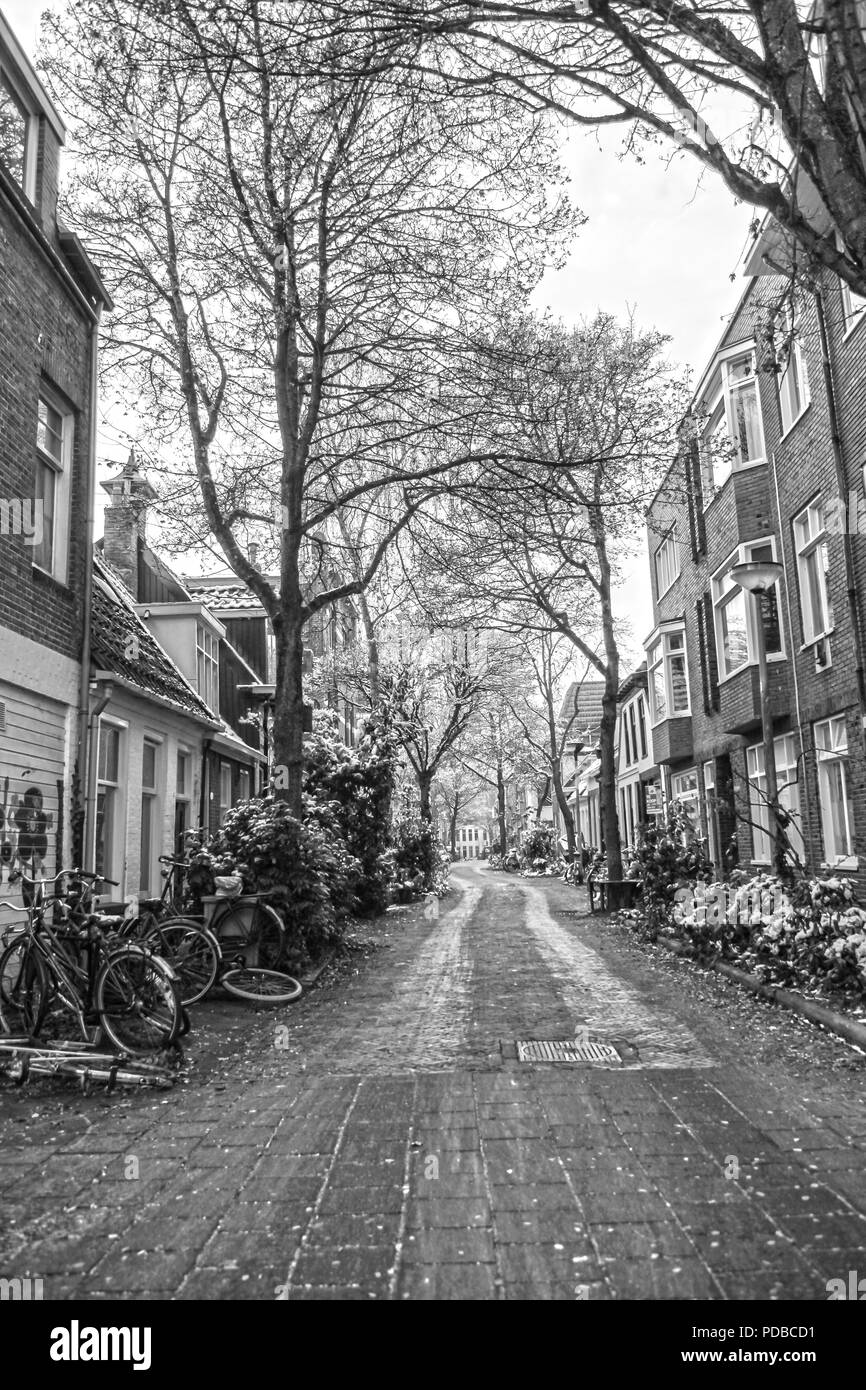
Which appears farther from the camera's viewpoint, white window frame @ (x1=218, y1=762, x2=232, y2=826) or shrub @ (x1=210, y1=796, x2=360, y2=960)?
white window frame @ (x1=218, y1=762, x2=232, y2=826)

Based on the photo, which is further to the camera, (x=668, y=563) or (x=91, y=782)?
(x=668, y=563)

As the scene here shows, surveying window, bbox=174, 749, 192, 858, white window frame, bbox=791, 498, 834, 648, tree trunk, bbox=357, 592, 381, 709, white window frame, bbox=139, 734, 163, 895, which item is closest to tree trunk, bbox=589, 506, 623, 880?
white window frame, bbox=791, 498, 834, 648

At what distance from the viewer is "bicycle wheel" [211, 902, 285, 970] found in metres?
10.6

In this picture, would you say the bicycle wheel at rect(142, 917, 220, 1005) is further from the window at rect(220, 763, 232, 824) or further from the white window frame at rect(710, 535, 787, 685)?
the window at rect(220, 763, 232, 824)

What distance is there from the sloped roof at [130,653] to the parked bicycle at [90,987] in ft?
16.6

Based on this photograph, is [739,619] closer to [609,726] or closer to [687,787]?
[609,726]

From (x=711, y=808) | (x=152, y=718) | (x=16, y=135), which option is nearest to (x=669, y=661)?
(x=711, y=808)

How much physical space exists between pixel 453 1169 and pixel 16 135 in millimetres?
10272

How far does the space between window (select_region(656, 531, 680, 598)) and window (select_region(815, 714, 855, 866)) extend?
11.4m

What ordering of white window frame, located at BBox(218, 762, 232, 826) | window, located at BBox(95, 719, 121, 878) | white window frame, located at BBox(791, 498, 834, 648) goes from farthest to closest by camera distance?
white window frame, located at BBox(218, 762, 232, 826) < white window frame, located at BBox(791, 498, 834, 648) < window, located at BBox(95, 719, 121, 878)

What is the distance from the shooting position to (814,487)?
1571 cm

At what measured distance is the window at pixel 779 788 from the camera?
17.5m

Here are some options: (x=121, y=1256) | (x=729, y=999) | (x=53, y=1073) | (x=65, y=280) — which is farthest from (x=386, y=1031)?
(x=65, y=280)

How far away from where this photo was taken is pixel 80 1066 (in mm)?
6219
